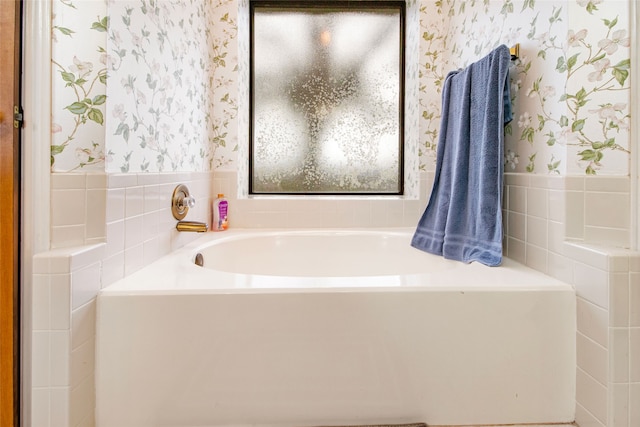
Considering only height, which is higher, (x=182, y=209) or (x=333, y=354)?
(x=182, y=209)

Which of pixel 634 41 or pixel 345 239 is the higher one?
pixel 634 41

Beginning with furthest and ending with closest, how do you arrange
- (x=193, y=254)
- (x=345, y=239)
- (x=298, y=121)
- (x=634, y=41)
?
(x=298, y=121)
(x=345, y=239)
(x=193, y=254)
(x=634, y=41)

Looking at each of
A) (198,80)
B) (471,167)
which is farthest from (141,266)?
(471,167)

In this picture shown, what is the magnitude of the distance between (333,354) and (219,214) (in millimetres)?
1247

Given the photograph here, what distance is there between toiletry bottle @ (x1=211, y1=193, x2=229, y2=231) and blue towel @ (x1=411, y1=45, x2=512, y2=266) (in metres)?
1.04

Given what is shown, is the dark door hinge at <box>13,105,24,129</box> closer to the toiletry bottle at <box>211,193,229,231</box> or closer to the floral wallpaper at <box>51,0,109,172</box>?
the floral wallpaper at <box>51,0,109,172</box>

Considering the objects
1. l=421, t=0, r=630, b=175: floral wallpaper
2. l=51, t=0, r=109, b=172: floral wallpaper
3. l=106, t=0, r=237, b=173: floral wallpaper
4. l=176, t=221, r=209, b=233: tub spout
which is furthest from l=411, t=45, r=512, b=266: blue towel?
l=51, t=0, r=109, b=172: floral wallpaper

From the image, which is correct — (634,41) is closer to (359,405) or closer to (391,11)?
(359,405)

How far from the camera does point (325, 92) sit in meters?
2.27

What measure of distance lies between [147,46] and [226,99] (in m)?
0.77

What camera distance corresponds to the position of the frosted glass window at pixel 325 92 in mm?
2260

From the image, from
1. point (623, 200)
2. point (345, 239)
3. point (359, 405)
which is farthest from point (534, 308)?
point (345, 239)

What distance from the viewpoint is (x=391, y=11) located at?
2262 mm

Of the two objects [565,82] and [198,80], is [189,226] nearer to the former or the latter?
[198,80]
